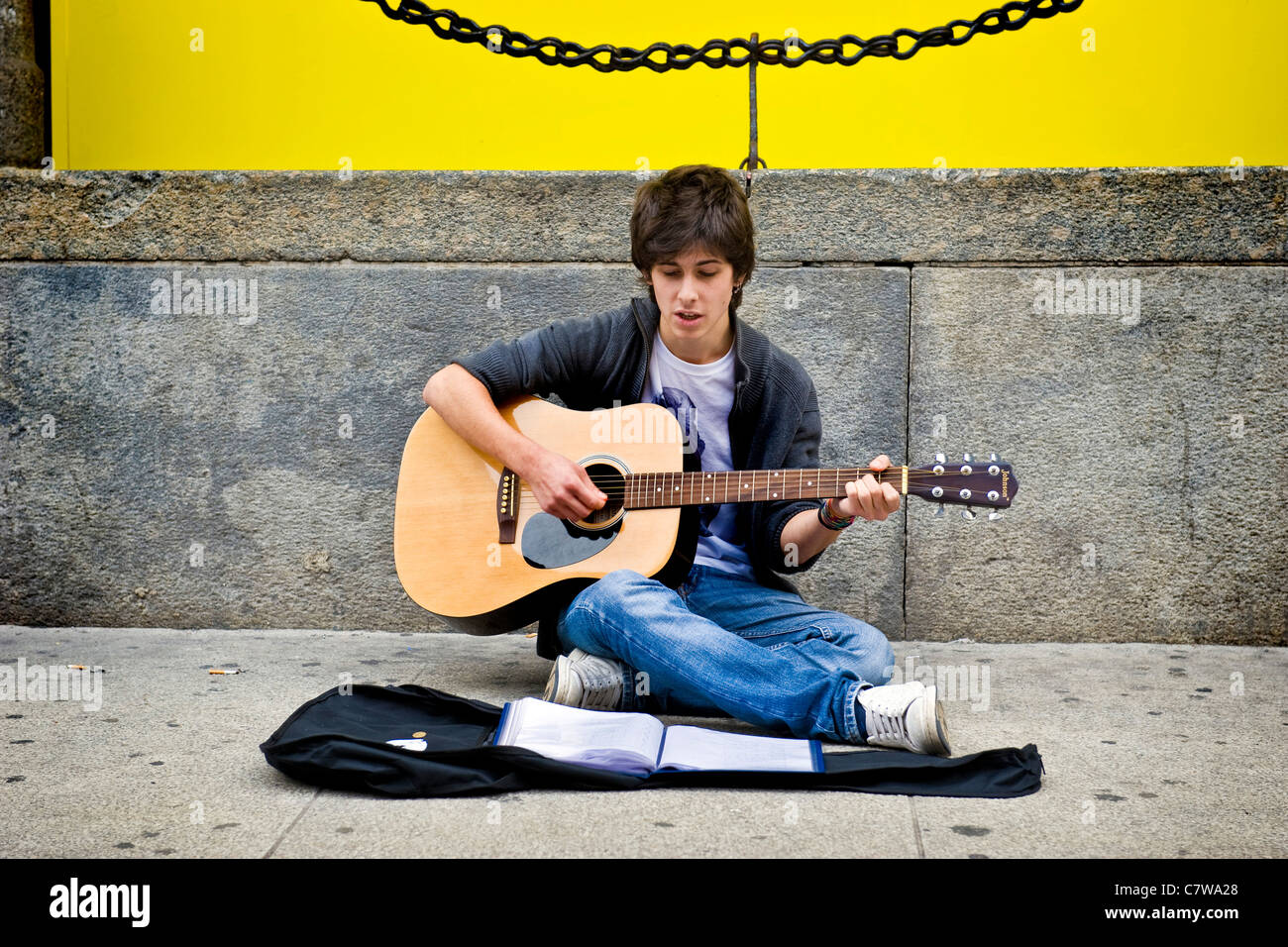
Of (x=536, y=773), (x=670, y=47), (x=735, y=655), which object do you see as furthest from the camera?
(x=670, y=47)

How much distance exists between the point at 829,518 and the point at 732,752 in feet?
1.88

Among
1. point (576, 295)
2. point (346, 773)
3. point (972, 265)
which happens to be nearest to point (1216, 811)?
point (346, 773)

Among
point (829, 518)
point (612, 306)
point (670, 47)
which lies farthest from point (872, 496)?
point (670, 47)

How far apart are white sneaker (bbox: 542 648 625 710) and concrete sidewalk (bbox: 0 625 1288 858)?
20 cm

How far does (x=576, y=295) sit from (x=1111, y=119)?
6.07 ft

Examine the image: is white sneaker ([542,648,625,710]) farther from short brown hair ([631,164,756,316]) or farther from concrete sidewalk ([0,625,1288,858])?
short brown hair ([631,164,756,316])

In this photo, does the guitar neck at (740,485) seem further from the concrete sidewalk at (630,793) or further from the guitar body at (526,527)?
the concrete sidewalk at (630,793)

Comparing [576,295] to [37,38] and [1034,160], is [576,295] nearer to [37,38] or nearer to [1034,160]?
[1034,160]

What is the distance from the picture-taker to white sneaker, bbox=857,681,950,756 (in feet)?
7.43

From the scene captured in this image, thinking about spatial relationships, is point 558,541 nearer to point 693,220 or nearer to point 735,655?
point 735,655

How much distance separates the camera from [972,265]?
11.2 feet

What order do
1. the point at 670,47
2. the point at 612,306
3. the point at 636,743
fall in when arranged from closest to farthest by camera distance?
the point at 636,743 → the point at 670,47 → the point at 612,306

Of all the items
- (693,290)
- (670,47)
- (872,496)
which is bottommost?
(872,496)

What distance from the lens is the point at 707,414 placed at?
282 centimetres
